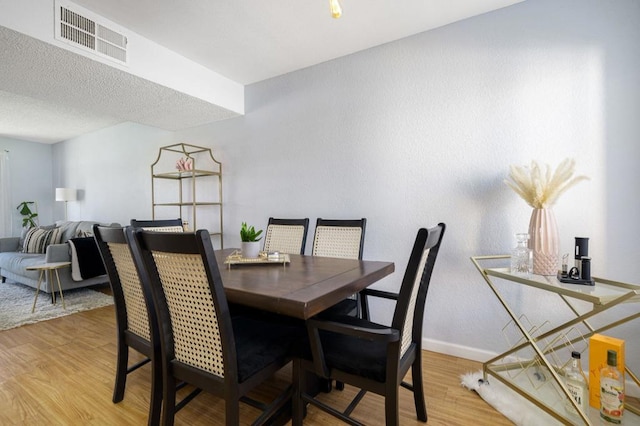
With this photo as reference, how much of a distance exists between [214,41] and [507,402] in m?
3.19

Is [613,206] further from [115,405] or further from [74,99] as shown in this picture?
[74,99]

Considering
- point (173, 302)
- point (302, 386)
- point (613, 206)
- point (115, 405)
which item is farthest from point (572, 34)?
point (115, 405)

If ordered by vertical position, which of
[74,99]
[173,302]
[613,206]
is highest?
[74,99]

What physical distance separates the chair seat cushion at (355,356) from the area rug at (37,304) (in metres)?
3.27

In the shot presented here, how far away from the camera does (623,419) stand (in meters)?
1.39

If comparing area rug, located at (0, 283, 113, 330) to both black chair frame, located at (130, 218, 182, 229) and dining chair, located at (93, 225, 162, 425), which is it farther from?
dining chair, located at (93, 225, 162, 425)

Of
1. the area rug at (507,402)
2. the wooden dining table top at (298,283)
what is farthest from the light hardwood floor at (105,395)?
the wooden dining table top at (298,283)

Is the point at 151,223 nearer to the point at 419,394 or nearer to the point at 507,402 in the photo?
the point at 419,394

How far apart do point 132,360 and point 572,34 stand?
12.2ft

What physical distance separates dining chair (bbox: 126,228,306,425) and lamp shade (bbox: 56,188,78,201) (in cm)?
560

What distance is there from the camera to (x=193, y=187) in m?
3.29

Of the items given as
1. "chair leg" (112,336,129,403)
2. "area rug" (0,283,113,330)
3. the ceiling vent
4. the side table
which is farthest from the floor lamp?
"chair leg" (112,336,129,403)

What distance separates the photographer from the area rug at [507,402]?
1472 mm

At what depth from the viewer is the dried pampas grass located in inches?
61.0
